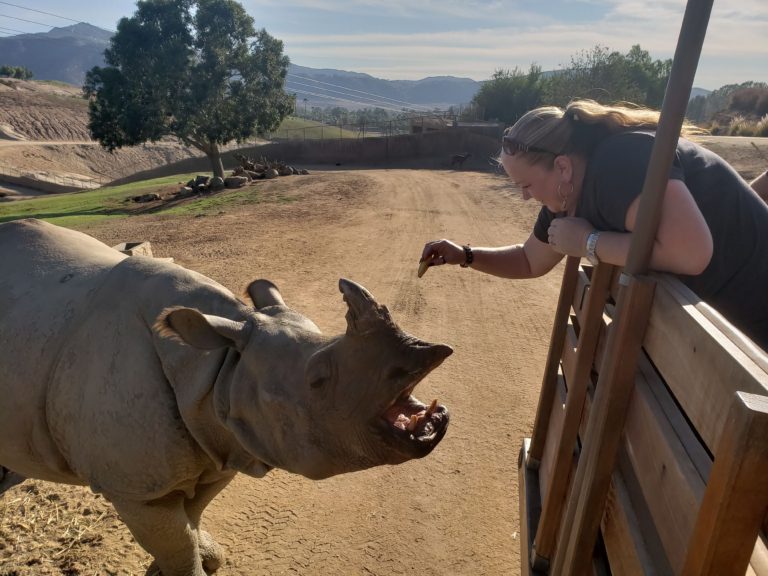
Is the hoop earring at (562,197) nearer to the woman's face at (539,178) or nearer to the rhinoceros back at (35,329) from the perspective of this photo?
the woman's face at (539,178)

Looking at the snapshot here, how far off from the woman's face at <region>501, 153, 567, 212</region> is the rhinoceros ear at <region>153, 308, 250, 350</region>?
1481mm

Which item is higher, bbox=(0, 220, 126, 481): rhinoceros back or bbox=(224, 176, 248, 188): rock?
bbox=(0, 220, 126, 481): rhinoceros back

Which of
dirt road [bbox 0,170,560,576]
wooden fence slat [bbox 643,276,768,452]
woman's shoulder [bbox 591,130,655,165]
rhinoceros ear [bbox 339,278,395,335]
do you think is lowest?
dirt road [bbox 0,170,560,576]

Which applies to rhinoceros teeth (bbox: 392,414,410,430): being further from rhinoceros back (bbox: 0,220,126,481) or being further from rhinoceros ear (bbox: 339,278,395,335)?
rhinoceros back (bbox: 0,220,126,481)

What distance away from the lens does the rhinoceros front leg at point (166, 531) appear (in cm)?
302

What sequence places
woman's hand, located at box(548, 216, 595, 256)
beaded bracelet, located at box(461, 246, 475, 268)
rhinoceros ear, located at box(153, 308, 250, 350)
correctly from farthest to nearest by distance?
beaded bracelet, located at box(461, 246, 475, 268)
rhinoceros ear, located at box(153, 308, 250, 350)
woman's hand, located at box(548, 216, 595, 256)

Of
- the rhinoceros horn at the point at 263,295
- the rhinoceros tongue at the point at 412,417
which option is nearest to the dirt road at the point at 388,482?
the rhinoceros horn at the point at 263,295

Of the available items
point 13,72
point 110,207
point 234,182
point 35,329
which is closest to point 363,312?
point 35,329

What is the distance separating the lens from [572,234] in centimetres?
230

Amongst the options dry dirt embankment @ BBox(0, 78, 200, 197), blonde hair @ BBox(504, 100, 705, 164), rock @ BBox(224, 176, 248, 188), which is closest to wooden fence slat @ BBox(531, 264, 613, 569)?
blonde hair @ BBox(504, 100, 705, 164)

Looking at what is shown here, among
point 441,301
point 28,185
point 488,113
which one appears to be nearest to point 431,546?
point 441,301

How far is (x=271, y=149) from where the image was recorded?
36594 mm

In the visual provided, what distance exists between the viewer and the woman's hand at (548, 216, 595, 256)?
2264 mm

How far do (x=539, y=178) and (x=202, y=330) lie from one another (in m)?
1.70
